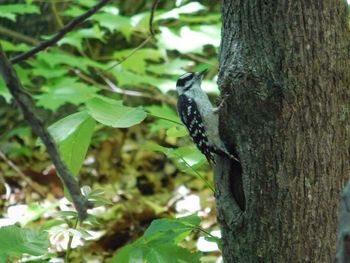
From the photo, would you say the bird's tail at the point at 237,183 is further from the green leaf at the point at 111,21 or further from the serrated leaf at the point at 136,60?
the serrated leaf at the point at 136,60

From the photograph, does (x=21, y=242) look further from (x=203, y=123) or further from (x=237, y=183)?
(x=203, y=123)

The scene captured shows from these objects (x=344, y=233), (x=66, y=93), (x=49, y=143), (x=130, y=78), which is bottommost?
(x=66, y=93)

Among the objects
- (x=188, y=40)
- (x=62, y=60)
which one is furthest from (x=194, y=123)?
(x=62, y=60)

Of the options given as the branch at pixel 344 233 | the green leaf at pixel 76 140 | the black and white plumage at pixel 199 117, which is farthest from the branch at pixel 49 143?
the black and white plumage at pixel 199 117

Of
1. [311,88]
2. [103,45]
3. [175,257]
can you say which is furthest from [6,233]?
[103,45]

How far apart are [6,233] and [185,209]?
3.41 m

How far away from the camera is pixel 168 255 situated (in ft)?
7.13

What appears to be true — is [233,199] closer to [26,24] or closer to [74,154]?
[74,154]

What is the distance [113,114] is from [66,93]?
242cm

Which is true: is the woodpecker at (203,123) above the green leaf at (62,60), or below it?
above

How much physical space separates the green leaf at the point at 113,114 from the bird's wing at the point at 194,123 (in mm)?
419

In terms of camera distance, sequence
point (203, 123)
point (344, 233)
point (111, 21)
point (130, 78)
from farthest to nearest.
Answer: point (130, 78) → point (111, 21) → point (203, 123) → point (344, 233)

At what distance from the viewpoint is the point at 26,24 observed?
6.67 meters

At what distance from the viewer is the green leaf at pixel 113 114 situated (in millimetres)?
2090
